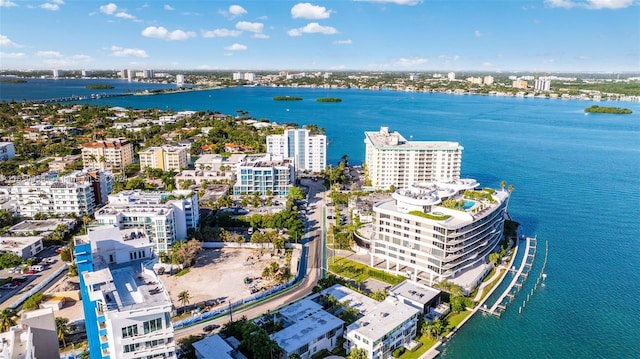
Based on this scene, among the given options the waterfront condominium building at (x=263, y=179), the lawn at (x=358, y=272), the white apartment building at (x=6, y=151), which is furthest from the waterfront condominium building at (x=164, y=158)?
the lawn at (x=358, y=272)

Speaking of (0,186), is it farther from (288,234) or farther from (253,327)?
(253,327)

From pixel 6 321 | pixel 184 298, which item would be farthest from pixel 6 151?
pixel 184 298

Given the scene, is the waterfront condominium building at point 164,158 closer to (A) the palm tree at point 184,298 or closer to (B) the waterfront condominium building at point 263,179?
(B) the waterfront condominium building at point 263,179

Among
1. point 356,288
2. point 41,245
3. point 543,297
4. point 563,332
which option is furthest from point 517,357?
point 41,245

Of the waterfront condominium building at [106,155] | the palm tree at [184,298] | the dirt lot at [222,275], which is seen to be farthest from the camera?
the waterfront condominium building at [106,155]

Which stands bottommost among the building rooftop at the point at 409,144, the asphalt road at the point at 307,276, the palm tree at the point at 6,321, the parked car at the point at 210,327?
the parked car at the point at 210,327

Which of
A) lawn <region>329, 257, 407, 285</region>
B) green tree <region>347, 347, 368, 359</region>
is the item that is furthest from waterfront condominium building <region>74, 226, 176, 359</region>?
lawn <region>329, 257, 407, 285</region>
